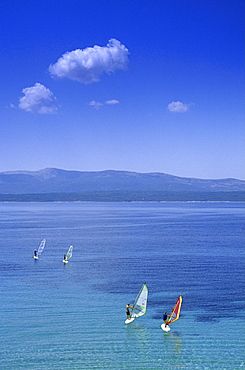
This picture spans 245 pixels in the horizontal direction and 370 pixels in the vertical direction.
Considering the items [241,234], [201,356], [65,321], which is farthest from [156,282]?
[241,234]

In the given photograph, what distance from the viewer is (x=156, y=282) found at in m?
72.1

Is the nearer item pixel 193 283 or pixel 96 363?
pixel 96 363

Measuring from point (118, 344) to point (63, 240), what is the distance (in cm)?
8788

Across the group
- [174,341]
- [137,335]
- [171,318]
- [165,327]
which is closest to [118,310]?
[137,335]

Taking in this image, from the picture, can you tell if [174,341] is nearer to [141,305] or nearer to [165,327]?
[165,327]

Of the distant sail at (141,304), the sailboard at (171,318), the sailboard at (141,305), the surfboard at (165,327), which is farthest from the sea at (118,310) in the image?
the distant sail at (141,304)

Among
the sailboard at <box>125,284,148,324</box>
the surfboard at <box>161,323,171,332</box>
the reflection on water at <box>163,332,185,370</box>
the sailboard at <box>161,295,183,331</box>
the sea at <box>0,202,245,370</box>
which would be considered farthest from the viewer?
the sailboard at <box>125,284,148,324</box>

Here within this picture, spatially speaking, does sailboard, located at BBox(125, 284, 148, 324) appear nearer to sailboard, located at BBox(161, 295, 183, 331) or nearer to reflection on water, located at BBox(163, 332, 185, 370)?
sailboard, located at BBox(161, 295, 183, 331)

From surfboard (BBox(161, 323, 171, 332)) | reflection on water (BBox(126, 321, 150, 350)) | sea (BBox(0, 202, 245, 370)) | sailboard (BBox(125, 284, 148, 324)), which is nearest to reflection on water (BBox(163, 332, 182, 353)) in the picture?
sea (BBox(0, 202, 245, 370))

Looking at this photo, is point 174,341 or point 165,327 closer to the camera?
point 174,341

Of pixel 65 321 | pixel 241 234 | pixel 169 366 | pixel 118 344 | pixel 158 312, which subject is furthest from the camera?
pixel 241 234

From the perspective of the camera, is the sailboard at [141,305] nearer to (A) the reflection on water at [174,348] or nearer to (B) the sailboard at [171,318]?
(B) the sailboard at [171,318]

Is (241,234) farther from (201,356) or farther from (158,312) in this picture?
(201,356)

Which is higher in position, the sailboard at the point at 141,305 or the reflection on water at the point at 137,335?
the sailboard at the point at 141,305
